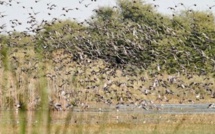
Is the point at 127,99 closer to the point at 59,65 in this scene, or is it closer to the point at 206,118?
the point at 59,65

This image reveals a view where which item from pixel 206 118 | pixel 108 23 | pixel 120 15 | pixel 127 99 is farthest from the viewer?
pixel 120 15

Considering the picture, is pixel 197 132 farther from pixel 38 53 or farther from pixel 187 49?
pixel 187 49

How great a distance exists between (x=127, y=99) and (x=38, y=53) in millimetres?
28182

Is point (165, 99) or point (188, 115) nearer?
point (188, 115)

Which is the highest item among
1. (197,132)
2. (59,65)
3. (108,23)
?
(108,23)

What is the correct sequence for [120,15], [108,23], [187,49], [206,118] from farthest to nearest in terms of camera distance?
[120,15]
[108,23]
[187,49]
[206,118]

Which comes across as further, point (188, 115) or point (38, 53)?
point (188, 115)

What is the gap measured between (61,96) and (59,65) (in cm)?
653

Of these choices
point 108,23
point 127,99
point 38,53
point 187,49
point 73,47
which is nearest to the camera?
point 38,53

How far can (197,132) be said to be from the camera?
16266 mm

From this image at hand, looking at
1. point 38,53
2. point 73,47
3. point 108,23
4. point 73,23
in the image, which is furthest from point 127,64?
point 38,53

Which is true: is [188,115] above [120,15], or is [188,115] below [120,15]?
below

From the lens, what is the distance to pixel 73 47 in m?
35.7

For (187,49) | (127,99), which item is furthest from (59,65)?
(187,49)
